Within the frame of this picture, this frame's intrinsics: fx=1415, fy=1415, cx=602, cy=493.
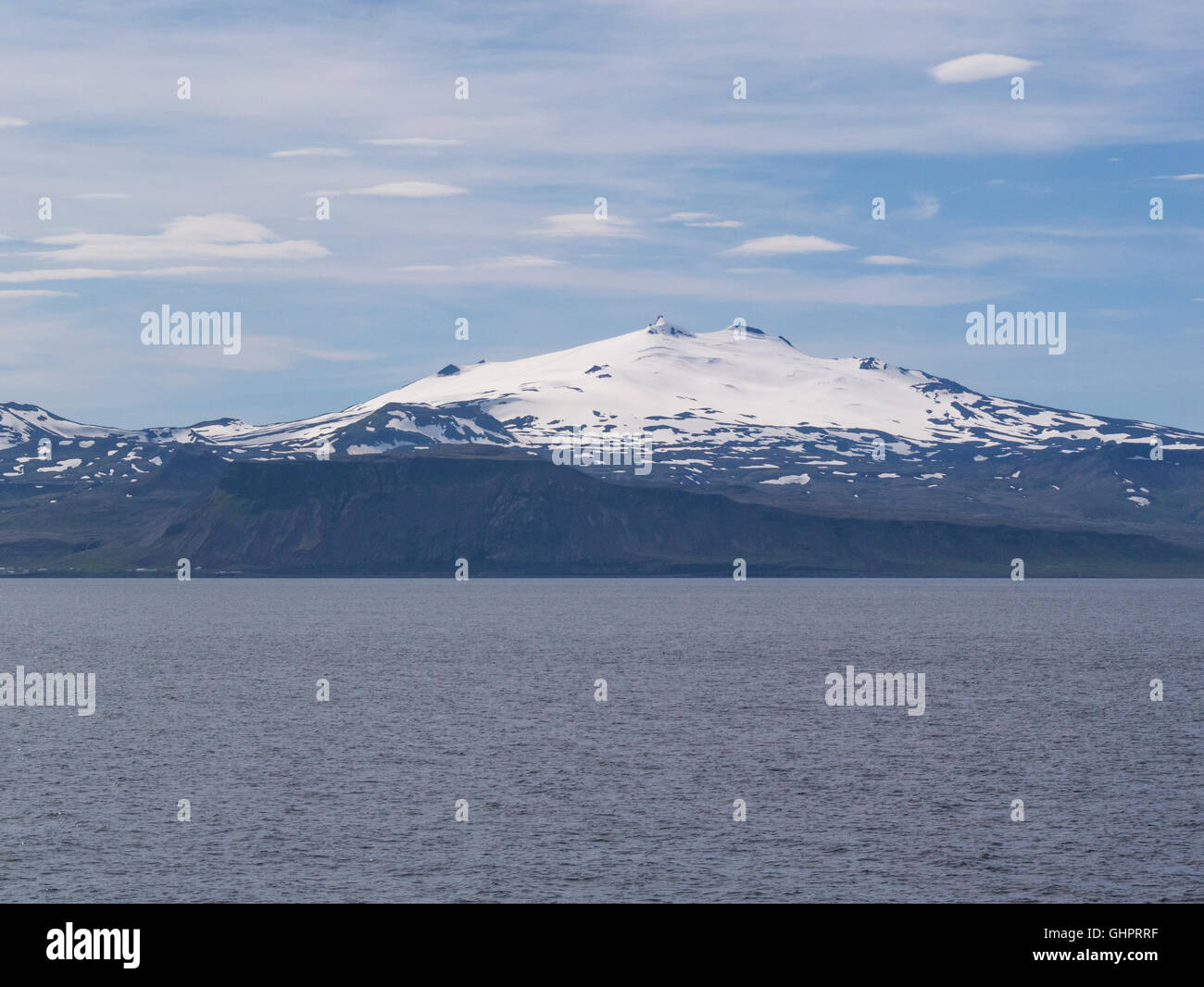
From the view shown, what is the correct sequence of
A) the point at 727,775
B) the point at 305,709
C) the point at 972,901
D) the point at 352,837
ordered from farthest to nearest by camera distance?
the point at 305,709 → the point at 727,775 → the point at 352,837 → the point at 972,901

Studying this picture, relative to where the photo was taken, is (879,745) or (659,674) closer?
(879,745)

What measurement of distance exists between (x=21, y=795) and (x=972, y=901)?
52.0m
